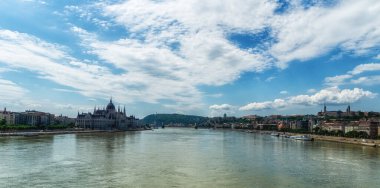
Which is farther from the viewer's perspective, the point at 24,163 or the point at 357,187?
the point at 24,163

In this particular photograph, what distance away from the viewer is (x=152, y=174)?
75.5 feet

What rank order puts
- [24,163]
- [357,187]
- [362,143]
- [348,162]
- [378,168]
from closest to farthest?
1. [357,187]
2. [24,163]
3. [378,168]
4. [348,162]
5. [362,143]

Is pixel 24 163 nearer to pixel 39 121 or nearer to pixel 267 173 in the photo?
pixel 267 173

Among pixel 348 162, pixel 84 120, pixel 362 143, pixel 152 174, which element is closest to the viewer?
pixel 152 174

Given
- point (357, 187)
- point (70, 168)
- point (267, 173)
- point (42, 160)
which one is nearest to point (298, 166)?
point (267, 173)

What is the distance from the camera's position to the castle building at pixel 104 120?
446 feet

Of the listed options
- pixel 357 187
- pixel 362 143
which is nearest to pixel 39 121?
pixel 362 143

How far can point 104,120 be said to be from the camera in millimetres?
141500

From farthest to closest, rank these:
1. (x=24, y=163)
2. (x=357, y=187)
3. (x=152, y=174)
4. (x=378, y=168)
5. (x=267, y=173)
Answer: (x=378, y=168) < (x=24, y=163) < (x=267, y=173) < (x=152, y=174) < (x=357, y=187)

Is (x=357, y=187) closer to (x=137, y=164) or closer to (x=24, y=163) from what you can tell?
(x=137, y=164)

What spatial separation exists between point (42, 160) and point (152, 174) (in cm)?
1035

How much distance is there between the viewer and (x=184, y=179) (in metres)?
21.5

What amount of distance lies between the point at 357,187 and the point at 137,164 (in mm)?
15003

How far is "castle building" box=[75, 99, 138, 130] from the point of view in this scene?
136m
